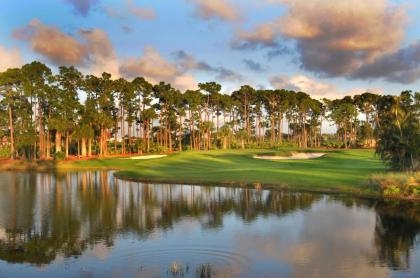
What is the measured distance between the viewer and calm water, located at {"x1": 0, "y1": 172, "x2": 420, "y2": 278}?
59.5ft

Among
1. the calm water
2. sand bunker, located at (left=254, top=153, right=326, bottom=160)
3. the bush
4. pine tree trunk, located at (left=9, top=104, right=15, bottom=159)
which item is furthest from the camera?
pine tree trunk, located at (left=9, top=104, right=15, bottom=159)

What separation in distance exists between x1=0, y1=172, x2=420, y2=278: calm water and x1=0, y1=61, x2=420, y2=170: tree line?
53323 mm

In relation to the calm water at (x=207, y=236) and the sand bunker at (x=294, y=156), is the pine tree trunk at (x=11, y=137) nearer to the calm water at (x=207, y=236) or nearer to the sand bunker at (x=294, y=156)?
the sand bunker at (x=294, y=156)

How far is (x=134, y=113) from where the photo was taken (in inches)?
4963

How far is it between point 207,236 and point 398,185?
69.2ft

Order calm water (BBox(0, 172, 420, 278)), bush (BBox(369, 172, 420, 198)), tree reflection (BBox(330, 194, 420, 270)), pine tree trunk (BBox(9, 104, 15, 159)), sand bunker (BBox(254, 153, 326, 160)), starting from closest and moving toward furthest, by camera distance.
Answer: calm water (BBox(0, 172, 420, 278)), tree reflection (BBox(330, 194, 420, 270)), bush (BBox(369, 172, 420, 198)), sand bunker (BBox(254, 153, 326, 160)), pine tree trunk (BBox(9, 104, 15, 159))

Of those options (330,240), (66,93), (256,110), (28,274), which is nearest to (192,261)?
(28,274)

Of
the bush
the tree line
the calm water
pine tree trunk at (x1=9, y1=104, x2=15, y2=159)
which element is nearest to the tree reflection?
the calm water

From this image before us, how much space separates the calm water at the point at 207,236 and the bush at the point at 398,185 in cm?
267

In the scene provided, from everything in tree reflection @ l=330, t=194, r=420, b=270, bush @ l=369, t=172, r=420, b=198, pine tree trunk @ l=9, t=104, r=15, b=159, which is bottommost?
tree reflection @ l=330, t=194, r=420, b=270

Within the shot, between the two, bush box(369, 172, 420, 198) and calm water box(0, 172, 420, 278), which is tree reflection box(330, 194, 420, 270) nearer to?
calm water box(0, 172, 420, 278)

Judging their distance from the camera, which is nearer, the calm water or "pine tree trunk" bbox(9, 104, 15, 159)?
the calm water

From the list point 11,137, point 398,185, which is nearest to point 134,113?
point 11,137

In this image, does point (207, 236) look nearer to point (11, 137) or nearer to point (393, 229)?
point (393, 229)
